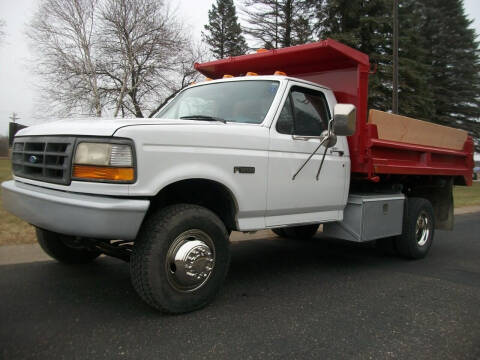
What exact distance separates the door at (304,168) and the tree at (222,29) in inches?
1133

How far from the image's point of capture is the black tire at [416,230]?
18.5 feet

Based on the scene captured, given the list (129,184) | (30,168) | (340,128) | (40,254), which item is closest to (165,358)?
(129,184)

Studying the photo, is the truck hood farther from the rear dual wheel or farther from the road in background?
the rear dual wheel

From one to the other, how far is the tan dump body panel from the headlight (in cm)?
306

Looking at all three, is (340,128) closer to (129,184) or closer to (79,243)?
(129,184)

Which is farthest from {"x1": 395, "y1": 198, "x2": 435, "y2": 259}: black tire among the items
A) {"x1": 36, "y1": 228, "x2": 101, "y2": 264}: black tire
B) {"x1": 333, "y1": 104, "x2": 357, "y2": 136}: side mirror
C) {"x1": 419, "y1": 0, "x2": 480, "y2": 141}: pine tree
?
{"x1": 419, "y1": 0, "x2": 480, "y2": 141}: pine tree

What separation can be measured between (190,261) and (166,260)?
0.65 ft

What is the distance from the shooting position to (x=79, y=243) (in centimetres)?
380

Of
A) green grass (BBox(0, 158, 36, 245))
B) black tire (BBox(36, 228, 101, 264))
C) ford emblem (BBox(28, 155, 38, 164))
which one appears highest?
ford emblem (BBox(28, 155, 38, 164))

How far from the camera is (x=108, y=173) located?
2.95 m

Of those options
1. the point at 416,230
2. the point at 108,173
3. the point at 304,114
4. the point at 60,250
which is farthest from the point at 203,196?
the point at 416,230

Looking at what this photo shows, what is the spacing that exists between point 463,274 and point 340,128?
2.72 metres

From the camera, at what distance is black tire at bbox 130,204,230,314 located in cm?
309

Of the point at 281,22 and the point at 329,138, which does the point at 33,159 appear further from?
the point at 281,22
